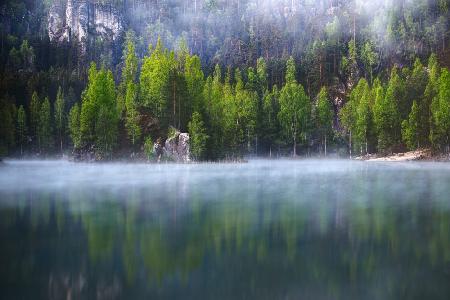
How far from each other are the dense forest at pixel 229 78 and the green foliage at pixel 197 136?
0.54ft

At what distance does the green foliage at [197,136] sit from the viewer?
2680 inches

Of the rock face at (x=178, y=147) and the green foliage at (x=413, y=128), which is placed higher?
the green foliage at (x=413, y=128)

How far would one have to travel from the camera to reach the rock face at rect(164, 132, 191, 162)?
66.6 metres

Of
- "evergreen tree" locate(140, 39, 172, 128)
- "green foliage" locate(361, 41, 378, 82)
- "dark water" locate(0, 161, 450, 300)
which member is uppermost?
"green foliage" locate(361, 41, 378, 82)

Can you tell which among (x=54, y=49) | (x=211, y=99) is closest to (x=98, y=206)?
(x=211, y=99)

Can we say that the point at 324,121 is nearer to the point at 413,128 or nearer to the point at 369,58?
the point at 413,128

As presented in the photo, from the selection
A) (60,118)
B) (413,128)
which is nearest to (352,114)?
(413,128)

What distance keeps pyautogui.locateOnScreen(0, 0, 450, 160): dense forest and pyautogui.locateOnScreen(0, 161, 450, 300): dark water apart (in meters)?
45.2

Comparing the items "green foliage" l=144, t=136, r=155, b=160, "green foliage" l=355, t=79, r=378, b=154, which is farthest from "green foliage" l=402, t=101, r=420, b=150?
"green foliage" l=144, t=136, r=155, b=160

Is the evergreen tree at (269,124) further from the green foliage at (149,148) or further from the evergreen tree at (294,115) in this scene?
the green foliage at (149,148)

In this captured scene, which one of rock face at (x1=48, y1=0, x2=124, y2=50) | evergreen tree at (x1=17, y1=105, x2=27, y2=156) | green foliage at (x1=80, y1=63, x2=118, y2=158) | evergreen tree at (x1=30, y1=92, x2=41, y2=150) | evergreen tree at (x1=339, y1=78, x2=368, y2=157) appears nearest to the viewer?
green foliage at (x1=80, y1=63, x2=118, y2=158)

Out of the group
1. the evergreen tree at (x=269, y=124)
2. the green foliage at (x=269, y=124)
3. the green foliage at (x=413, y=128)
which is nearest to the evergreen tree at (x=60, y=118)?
the green foliage at (x=269, y=124)

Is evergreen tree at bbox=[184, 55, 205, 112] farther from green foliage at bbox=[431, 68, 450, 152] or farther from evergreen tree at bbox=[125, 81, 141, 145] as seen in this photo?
green foliage at bbox=[431, 68, 450, 152]

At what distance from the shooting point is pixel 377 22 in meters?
123
